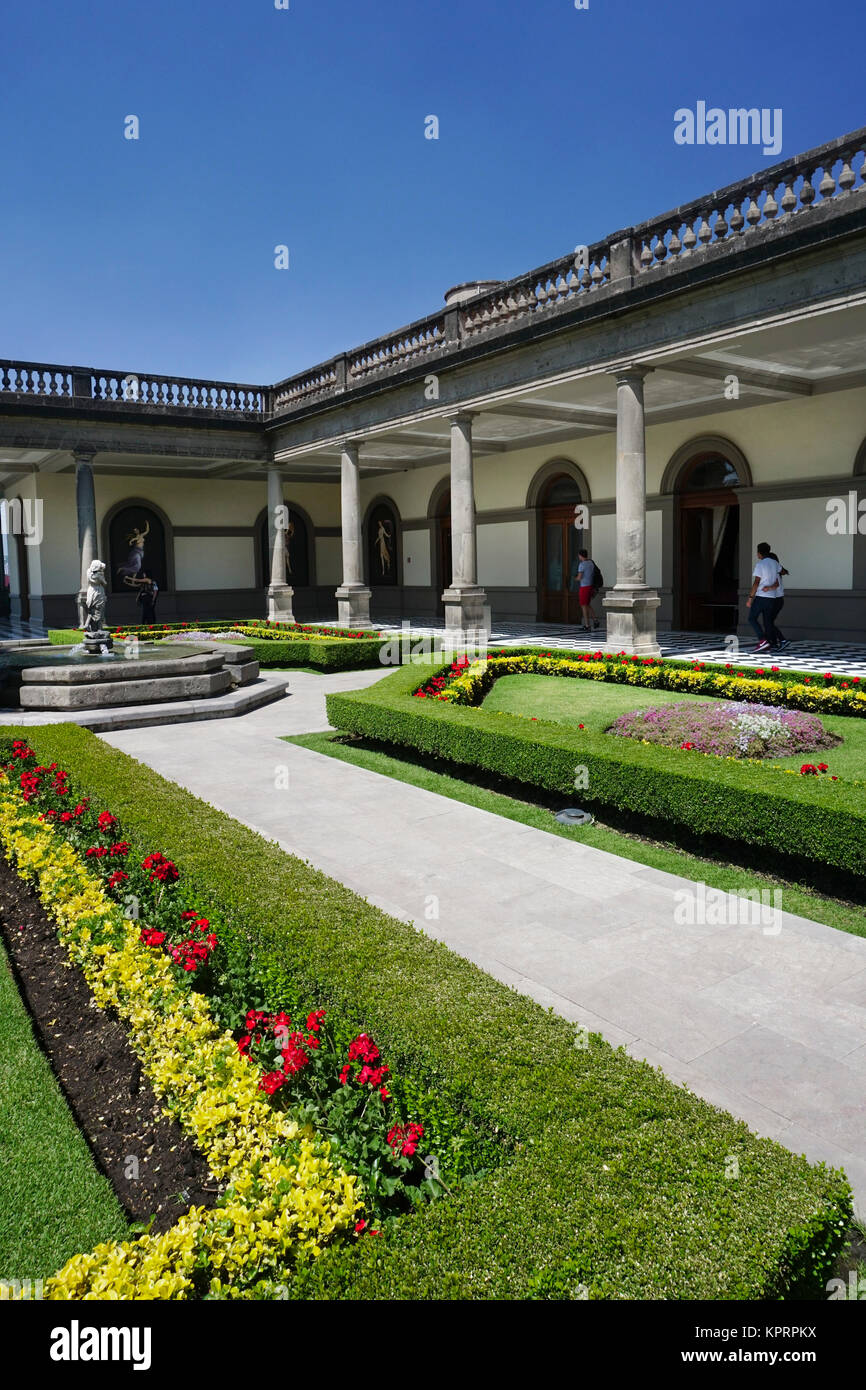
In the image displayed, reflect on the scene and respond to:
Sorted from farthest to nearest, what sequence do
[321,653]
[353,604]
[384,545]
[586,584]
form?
[384,545], [353,604], [586,584], [321,653]

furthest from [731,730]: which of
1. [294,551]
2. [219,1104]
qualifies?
[294,551]

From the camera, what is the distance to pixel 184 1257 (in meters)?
2.60

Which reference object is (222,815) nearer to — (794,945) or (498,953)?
(498,953)

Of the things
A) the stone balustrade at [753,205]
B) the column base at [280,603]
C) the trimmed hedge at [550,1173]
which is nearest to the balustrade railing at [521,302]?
the stone balustrade at [753,205]

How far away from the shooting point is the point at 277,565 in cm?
2612

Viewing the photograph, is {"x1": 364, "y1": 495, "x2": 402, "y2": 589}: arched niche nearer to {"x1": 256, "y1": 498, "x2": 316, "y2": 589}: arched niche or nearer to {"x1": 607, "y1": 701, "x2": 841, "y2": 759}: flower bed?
{"x1": 256, "y1": 498, "x2": 316, "y2": 589}: arched niche

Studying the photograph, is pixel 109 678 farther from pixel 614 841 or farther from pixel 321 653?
pixel 614 841

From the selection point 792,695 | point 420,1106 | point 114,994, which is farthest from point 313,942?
point 792,695

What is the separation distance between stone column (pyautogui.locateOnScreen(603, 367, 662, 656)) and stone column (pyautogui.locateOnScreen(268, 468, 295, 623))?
1275 centimetres

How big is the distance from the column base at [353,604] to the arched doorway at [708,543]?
7.97 metres

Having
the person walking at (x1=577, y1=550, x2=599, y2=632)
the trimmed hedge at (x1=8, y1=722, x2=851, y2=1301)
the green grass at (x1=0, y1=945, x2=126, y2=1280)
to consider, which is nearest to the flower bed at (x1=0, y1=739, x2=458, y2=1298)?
the trimmed hedge at (x1=8, y1=722, x2=851, y2=1301)

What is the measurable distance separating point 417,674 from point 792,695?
494 centimetres

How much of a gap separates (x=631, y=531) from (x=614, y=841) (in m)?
9.03

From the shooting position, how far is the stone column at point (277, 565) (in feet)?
84.7
